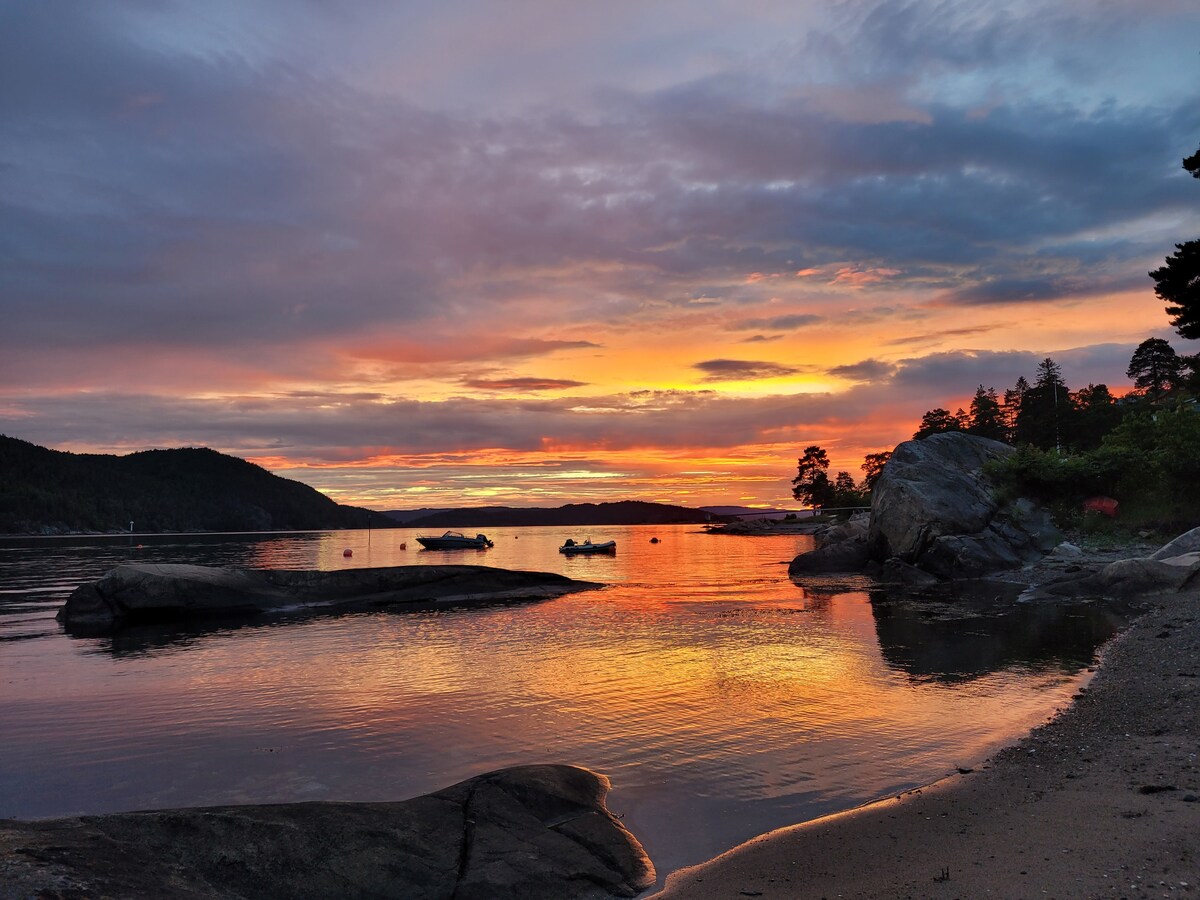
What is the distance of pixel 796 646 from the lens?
A: 951 inches

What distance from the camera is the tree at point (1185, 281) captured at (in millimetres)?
21516

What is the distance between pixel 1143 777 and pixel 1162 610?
20.2 meters

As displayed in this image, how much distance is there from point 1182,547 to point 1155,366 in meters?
101

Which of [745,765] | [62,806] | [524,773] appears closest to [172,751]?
[62,806]

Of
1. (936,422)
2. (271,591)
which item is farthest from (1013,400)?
(271,591)

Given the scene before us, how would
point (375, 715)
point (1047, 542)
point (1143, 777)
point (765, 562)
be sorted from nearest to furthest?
point (1143, 777), point (375, 715), point (1047, 542), point (765, 562)

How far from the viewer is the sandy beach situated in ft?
22.2

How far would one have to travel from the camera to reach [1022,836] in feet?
25.8

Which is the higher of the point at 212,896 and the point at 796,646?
the point at 212,896

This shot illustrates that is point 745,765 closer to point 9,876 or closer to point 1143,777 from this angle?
point 1143,777

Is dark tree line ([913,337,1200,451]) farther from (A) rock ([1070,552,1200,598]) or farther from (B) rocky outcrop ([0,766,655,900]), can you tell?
(B) rocky outcrop ([0,766,655,900])

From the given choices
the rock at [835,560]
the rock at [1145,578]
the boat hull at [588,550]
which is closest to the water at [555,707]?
the rock at [1145,578]

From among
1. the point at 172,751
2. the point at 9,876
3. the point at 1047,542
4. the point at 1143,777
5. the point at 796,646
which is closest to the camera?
the point at 9,876

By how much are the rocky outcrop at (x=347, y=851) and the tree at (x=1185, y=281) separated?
23.7 metres
